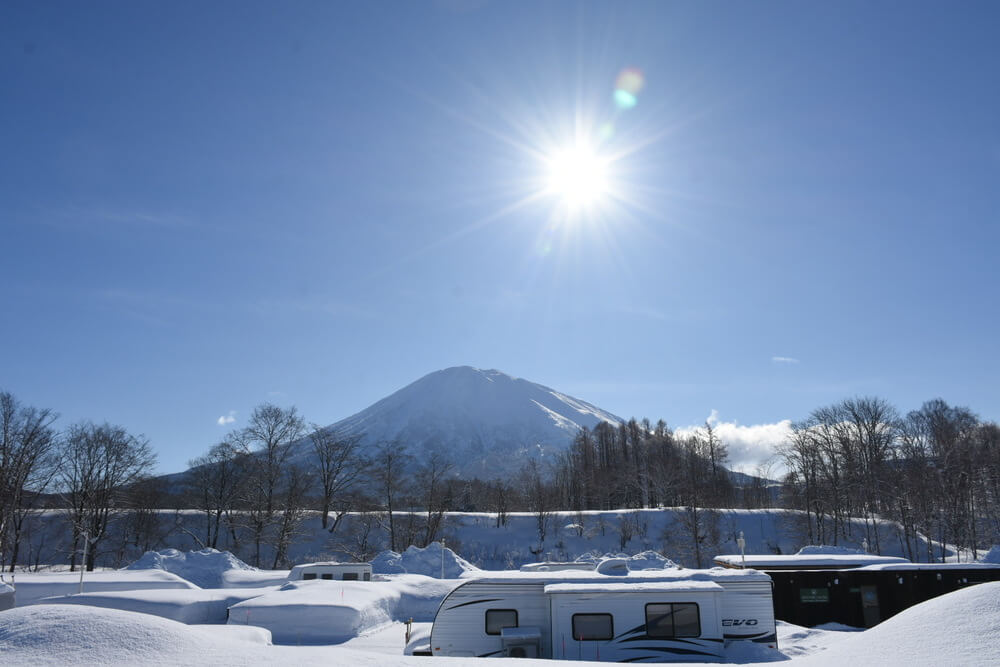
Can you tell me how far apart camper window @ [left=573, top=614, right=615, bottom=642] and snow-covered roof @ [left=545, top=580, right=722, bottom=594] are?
0.65m

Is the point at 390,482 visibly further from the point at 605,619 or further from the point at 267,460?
the point at 605,619

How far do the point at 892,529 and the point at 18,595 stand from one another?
61.2 meters

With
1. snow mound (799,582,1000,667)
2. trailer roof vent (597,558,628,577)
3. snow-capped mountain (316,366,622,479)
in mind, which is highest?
snow-capped mountain (316,366,622,479)

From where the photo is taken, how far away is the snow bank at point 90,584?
26.7 m

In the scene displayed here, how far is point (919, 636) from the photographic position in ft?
24.2


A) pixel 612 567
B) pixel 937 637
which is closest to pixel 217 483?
pixel 612 567

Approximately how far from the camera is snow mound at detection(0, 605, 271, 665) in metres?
6.65

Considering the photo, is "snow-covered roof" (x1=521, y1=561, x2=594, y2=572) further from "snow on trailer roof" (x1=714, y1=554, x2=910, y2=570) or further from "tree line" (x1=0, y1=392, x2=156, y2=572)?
"tree line" (x1=0, y1=392, x2=156, y2=572)

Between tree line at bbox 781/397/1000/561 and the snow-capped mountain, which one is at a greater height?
the snow-capped mountain

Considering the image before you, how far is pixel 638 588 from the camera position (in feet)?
50.8

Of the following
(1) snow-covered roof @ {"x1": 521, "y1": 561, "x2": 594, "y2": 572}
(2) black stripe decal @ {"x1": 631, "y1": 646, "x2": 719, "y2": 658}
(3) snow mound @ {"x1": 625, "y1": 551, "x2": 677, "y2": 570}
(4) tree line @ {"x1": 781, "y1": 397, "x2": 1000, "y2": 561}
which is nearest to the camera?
(2) black stripe decal @ {"x1": 631, "y1": 646, "x2": 719, "y2": 658}

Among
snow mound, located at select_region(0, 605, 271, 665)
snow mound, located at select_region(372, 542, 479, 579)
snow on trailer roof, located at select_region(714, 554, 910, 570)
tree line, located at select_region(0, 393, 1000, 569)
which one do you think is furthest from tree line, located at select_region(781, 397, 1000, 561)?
snow mound, located at select_region(0, 605, 271, 665)

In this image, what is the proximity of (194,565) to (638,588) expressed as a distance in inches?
1214

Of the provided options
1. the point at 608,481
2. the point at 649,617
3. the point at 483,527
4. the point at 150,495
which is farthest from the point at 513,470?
the point at 649,617
